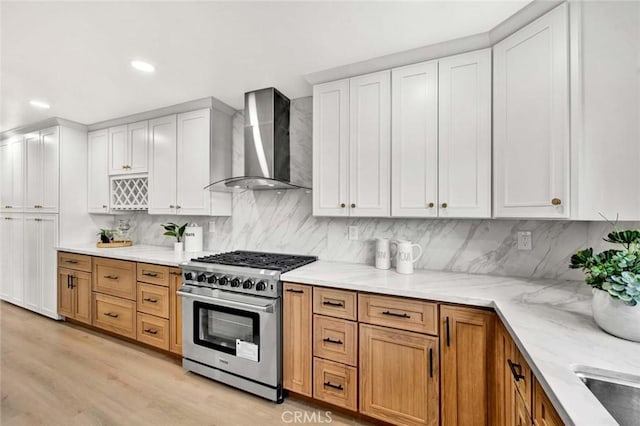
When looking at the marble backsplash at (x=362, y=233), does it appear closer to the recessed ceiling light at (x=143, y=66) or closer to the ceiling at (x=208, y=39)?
the ceiling at (x=208, y=39)

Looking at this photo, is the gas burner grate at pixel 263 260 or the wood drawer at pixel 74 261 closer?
the gas burner grate at pixel 263 260

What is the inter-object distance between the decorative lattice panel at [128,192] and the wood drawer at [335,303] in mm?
2701

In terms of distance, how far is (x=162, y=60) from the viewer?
2.00 m

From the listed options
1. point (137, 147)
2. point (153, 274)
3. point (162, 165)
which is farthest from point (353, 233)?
→ point (137, 147)

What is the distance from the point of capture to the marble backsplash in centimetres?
180

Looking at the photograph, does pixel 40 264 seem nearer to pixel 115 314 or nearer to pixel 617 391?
pixel 115 314

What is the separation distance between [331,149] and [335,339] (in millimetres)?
1381

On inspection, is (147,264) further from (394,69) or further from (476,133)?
(476,133)

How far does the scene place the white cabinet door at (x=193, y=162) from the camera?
2766 mm

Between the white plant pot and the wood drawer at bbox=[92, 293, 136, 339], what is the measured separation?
11.1 feet

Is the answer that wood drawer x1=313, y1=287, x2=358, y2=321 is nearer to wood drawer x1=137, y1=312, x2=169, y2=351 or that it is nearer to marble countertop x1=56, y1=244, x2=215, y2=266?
marble countertop x1=56, y1=244, x2=215, y2=266

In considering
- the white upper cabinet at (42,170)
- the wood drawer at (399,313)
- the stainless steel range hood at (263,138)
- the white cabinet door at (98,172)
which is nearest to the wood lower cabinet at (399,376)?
the wood drawer at (399,313)

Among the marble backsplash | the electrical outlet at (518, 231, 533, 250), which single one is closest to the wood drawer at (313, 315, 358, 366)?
the marble backsplash

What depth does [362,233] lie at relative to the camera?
2385mm
